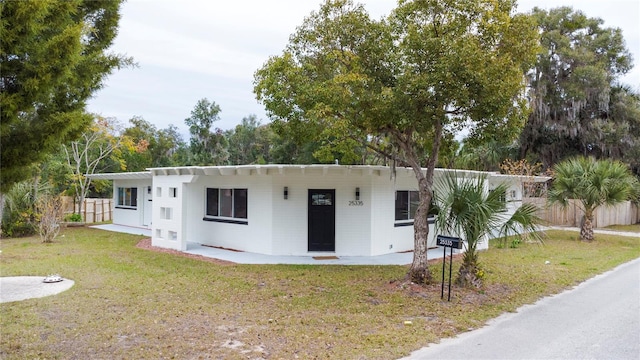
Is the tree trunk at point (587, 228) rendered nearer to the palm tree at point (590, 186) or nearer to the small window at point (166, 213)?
the palm tree at point (590, 186)

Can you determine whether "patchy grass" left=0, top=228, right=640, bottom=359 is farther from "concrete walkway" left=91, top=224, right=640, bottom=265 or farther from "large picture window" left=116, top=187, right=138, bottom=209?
"large picture window" left=116, top=187, right=138, bottom=209

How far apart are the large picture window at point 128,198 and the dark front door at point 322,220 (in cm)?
1063

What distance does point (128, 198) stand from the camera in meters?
19.5

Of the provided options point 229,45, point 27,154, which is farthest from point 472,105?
point 229,45

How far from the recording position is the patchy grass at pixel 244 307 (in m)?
4.95

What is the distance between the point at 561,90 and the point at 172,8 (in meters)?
21.5

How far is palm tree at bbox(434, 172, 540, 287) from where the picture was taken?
7516mm

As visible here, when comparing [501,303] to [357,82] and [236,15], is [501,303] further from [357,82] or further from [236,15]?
[236,15]

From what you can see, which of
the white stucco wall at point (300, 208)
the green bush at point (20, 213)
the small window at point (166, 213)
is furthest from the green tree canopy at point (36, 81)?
the green bush at point (20, 213)

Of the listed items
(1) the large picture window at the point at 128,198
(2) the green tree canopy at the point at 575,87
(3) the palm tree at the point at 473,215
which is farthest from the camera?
(2) the green tree canopy at the point at 575,87

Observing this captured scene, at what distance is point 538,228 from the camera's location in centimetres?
796

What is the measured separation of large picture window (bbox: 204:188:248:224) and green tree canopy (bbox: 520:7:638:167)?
17451 millimetres

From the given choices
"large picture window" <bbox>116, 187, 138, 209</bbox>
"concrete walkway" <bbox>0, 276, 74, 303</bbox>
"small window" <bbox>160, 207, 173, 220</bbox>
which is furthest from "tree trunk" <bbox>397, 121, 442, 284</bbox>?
"large picture window" <bbox>116, 187, 138, 209</bbox>

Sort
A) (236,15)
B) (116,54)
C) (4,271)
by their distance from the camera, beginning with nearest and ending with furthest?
(116,54)
(4,271)
(236,15)
